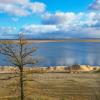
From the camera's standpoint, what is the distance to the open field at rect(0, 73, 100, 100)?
41531 millimetres

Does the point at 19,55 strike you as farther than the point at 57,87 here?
No

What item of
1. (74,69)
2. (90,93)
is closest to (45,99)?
(90,93)

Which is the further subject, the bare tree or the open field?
the open field

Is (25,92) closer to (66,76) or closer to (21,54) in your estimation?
(21,54)

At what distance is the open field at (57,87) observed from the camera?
41531 mm

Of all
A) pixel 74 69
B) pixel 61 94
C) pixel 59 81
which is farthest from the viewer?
pixel 74 69

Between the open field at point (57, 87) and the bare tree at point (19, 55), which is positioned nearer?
the bare tree at point (19, 55)

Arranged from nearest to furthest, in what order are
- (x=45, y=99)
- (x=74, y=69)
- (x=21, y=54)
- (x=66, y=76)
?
(x=21, y=54), (x=45, y=99), (x=66, y=76), (x=74, y=69)

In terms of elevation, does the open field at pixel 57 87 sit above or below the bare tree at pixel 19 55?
below

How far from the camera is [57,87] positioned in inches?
1876

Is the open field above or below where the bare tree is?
below

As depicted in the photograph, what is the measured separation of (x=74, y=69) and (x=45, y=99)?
27.2 meters

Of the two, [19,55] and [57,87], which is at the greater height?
[19,55]

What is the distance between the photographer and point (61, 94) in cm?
4378
